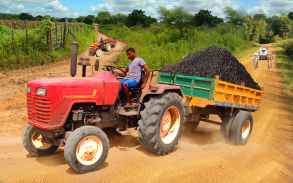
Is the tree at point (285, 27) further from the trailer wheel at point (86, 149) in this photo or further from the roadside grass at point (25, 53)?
the trailer wheel at point (86, 149)

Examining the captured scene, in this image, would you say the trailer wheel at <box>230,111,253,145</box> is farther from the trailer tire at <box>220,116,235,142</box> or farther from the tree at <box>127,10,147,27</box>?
the tree at <box>127,10,147,27</box>

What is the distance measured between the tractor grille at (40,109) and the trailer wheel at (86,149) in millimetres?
509

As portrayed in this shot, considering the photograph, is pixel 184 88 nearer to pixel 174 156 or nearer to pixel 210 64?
pixel 210 64

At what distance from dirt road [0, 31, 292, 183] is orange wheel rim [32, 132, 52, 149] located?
222mm

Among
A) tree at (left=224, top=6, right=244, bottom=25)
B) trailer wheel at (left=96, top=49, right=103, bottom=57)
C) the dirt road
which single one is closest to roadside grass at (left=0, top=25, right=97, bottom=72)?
trailer wheel at (left=96, top=49, right=103, bottom=57)

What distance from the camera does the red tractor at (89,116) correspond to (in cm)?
398

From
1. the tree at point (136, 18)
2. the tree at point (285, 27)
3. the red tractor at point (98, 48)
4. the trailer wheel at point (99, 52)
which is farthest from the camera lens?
the tree at point (136, 18)

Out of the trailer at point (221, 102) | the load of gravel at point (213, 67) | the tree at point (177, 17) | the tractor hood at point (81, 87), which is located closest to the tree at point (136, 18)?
the tree at point (177, 17)

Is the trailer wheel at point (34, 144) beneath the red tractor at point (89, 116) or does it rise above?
beneath

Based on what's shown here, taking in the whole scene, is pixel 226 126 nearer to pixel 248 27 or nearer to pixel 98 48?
pixel 98 48

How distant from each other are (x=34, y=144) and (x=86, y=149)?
1260 mm

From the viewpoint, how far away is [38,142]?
15.6 ft

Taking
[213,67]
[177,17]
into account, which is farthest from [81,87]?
[177,17]

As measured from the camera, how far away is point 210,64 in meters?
6.81
